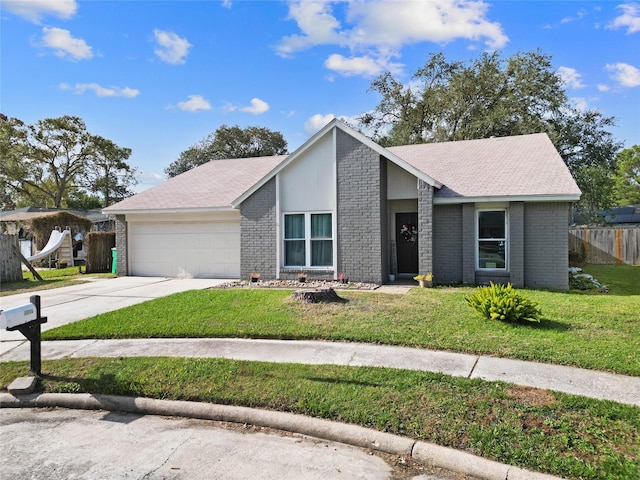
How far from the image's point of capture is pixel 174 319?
8.34 metres

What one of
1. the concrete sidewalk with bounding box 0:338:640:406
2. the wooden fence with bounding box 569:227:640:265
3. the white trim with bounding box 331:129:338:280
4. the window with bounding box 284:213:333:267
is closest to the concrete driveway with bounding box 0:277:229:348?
the concrete sidewalk with bounding box 0:338:640:406

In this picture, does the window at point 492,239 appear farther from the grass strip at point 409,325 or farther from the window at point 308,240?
the window at point 308,240

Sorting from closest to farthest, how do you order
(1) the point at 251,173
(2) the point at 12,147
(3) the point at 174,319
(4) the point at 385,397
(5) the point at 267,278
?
(4) the point at 385,397, (3) the point at 174,319, (5) the point at 267,278, (1) the point at 251,173, (2) the point at 12,147

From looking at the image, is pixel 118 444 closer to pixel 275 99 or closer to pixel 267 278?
pixel 267 278

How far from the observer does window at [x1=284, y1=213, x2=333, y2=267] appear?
13.3m

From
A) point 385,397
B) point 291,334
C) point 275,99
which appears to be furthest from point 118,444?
point 275,99

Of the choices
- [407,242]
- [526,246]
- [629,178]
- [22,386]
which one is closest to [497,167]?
[526,246]

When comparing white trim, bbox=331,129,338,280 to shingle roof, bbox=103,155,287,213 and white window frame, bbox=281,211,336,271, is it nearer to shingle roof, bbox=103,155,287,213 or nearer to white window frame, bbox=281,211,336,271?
white window frame, bbox=281,211,336,271

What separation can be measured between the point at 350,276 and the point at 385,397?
831 centimetres

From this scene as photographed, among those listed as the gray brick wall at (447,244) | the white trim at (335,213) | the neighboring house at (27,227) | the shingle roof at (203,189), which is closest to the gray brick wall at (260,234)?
the shingle roof at (203,189)

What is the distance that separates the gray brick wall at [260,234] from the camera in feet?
45.1

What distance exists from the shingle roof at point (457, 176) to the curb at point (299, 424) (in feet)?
30.7

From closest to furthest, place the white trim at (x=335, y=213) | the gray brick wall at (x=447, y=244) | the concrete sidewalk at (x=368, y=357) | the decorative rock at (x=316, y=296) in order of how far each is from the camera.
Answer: the concrete sidewalk at (x=368, y=357) → the decorative rock at (x=316, y=296) → the gray brick wall at (x=447, y=244) → the white trim at (x=335, y=213)

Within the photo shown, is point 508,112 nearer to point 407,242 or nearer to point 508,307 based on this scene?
point 407,242
